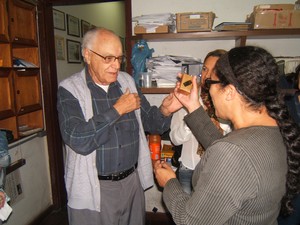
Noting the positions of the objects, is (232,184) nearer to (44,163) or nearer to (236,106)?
(236,106)

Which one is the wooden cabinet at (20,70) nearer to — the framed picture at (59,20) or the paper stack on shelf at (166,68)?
the framed picture at (59,20)

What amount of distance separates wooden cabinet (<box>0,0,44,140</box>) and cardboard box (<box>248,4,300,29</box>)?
1.94m

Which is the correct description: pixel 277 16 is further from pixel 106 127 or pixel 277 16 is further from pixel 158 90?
pixel 106 127

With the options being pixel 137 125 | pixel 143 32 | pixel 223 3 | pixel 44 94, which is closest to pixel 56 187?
pixel 44 94

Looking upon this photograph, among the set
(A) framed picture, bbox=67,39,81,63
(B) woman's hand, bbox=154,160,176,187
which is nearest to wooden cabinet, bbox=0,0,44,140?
(A) framed picture, bbox=67,39,81,63

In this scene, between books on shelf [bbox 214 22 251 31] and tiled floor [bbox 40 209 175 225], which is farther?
tiled floor [bbox 40 209 175 225]

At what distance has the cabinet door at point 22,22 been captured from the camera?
1946 millimetres

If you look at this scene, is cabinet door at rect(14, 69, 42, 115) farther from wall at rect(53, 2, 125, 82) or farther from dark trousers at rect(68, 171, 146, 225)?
dark trousers at rect(68, 171, 146, 225)

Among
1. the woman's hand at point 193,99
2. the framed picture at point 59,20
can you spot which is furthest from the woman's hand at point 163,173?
the framed picture at point 59,20

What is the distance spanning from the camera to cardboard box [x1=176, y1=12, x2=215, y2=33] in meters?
1.78

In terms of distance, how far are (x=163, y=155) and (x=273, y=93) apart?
4.69ft

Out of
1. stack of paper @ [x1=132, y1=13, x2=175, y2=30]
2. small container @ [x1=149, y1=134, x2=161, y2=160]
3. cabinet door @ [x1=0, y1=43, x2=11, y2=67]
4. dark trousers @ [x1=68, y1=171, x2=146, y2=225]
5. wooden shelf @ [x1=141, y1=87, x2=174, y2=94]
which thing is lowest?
dark trousers @ [x1=68, y1=171, x2=146, y2=225]

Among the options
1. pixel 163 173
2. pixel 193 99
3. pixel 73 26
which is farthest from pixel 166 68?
pixel 73 26

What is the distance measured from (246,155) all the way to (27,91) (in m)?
2.12
